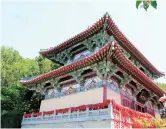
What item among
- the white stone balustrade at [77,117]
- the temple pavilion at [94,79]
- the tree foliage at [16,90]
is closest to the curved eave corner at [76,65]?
the temple pavilion at [94,79]

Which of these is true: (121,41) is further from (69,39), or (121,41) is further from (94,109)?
(94,109)

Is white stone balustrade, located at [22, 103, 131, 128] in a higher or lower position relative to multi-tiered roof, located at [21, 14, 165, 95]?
lower

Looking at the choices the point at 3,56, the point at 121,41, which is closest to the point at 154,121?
the point at 121,41

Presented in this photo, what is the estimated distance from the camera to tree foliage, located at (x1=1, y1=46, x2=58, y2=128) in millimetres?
17547

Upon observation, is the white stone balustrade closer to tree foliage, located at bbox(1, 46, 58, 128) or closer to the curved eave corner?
the curved eave corner

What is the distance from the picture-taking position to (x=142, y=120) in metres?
10.7

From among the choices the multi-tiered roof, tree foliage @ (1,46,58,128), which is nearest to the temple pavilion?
the multi-tiered roof

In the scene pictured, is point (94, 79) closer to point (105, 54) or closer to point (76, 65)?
point (76, 65)

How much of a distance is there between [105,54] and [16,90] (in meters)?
13.3

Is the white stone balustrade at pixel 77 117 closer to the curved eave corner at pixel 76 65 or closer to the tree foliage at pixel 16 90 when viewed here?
the curved eave corner at pixel 76 65

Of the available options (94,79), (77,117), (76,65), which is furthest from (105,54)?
(77,117)

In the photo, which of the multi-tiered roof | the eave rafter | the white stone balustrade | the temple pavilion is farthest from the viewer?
the temple pavilion

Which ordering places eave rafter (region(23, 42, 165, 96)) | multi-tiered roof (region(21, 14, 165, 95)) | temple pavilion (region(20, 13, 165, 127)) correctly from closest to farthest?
eave rafter (region(23, 42, 165, 96))
multi-tiered roof (region(21, 14, 165, 95))
temple pavilion (region(20, 13, 165, 127))

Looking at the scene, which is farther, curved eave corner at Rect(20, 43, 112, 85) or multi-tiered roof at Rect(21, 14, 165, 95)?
multi-tiered roof at Rect(21, 14, 165, 95)
